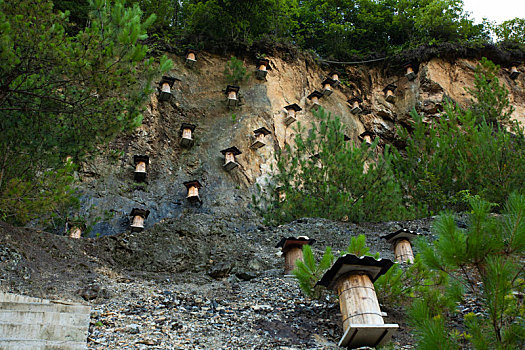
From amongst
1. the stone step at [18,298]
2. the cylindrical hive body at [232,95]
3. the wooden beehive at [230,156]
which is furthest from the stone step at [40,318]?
the cylindrical hive body at [232,95]

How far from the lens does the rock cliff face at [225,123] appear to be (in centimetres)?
1257

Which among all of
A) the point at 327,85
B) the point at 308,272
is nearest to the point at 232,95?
the point at 327,85

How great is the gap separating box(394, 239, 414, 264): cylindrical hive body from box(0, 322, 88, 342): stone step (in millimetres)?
5652

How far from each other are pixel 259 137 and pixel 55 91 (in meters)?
8.07

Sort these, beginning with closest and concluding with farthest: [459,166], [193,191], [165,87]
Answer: [459,166] → [193,191] → [165,87]

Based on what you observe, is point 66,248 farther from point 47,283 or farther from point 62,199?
point 47,283

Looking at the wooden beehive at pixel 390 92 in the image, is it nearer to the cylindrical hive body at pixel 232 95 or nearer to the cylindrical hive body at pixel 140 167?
the cylindrical hive body at pixel 232 95

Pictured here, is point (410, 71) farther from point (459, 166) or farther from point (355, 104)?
point (459, 166)

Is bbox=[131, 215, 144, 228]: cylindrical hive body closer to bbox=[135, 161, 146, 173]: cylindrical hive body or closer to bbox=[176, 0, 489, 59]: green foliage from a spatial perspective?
bbox=[135, 161, 146, 173]: cylindrical hive body

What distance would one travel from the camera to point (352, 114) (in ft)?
61.3

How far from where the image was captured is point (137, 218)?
11469 mm

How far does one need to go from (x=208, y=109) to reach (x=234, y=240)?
780 centimetres

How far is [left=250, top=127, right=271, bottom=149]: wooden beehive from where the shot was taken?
14695 millimetres

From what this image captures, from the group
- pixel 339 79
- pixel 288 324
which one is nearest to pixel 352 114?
pixel 339 79
